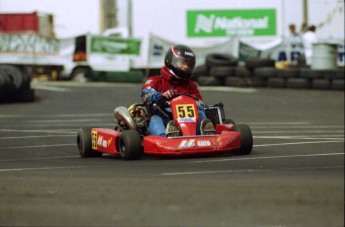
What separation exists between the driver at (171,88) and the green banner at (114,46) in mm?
18387

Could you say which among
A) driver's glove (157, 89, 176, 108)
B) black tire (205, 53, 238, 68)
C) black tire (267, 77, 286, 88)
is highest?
driver's glove (157, 89, 176, 108)

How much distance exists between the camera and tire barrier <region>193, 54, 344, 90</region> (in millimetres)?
20219

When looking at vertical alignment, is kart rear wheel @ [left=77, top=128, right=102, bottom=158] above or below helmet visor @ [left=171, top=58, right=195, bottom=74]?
below

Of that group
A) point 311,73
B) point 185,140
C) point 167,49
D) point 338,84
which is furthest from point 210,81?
point 185,140

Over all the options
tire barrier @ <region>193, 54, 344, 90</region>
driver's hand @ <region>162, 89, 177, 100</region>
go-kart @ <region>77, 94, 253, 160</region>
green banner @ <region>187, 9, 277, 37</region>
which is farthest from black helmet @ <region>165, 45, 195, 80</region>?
green banner @ <region>187, 9, 277, 37</region>

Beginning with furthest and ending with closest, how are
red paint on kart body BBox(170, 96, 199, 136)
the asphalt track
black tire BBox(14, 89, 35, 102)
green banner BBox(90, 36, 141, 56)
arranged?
1. green banner BBox(90, 36, 141, 56)
2. black tire BBox(14, 89, 35, 102)
3. red paint on kart body BBox(170, 96, 199, 136)
4. the asphalt track

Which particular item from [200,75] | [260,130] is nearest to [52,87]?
[200,75]

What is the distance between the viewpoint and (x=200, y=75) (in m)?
21.6

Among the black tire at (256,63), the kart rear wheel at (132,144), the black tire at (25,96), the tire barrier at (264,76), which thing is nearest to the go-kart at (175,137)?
the kart rear wheel at (132,144)

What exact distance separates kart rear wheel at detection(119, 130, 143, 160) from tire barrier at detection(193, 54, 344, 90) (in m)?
11.6

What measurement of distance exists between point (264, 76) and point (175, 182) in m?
14.7

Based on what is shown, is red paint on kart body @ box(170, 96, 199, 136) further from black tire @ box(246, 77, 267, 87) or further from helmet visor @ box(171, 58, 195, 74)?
black tire @ box(246, 77, 267, 87)

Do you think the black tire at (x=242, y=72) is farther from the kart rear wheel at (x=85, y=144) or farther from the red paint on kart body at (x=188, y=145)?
the red paint on kart body at (x=188, y=145)

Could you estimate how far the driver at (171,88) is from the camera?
8742mm
